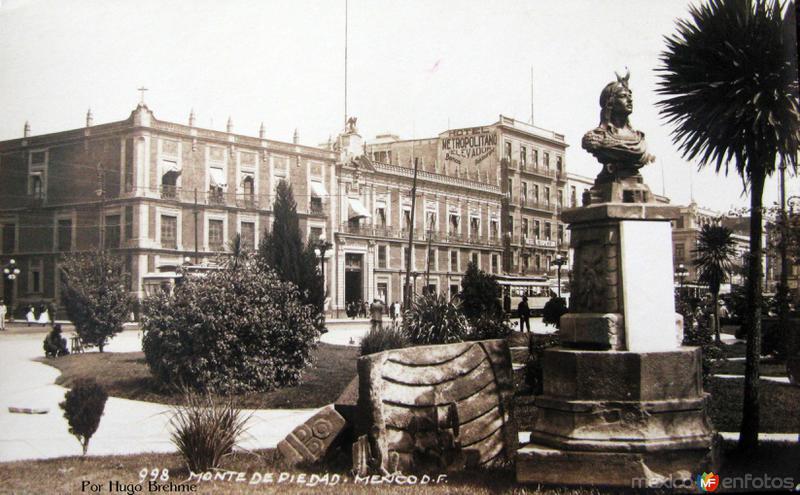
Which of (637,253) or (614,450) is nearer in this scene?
(614,450)

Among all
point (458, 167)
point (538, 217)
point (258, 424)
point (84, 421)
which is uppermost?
point (458, 167)

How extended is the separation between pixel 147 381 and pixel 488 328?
580 centimetres

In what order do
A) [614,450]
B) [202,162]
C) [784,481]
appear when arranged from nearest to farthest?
1. [614,450]
2. [784,481]
3. [202,162]

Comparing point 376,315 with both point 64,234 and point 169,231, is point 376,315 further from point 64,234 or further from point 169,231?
point 64,234

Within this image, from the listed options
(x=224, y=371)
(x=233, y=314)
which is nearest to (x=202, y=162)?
(x=233, y=314)

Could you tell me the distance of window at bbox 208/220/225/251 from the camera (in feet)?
34.8

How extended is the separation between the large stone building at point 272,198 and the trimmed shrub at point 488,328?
178 centimetres

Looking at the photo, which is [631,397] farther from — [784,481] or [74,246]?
[74,246]

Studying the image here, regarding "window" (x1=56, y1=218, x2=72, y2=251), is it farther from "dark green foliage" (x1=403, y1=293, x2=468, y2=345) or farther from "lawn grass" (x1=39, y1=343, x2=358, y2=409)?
"dark green foliage" (x1=403, y1=293, x2=468, y2=345)

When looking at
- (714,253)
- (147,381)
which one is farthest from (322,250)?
(714,253)

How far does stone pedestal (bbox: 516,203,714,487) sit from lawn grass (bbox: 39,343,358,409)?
4672mm

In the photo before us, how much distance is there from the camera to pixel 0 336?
20.8ft

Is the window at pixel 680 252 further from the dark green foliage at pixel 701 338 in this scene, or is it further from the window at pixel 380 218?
the window at pixel 380 218

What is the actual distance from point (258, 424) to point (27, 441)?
336cm
